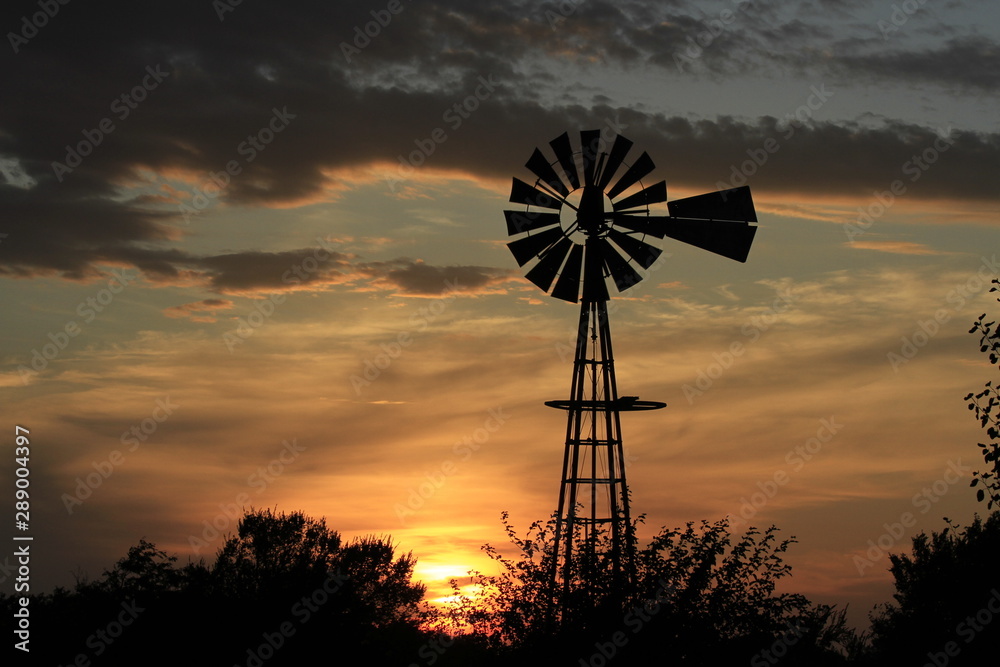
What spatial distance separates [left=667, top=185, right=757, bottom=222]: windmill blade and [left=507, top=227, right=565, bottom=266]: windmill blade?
9.39ft

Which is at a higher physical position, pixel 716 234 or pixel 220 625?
pixel 716 234

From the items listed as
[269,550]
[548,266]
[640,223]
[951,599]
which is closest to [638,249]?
[640,223]

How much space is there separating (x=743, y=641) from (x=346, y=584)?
21.5 metres

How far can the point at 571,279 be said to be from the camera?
85.1ft

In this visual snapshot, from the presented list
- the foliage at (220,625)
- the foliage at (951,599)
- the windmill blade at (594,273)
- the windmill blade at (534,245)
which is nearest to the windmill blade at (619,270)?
the windmill blade at (594,273)

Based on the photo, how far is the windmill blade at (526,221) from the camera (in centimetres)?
2639

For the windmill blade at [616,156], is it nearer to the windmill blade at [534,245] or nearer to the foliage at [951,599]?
the windmill blade at [534,245]

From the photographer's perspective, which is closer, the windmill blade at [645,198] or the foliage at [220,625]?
the windmill blade at [645,198]

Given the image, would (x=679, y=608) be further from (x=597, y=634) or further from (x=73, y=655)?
(x=73, y=655)

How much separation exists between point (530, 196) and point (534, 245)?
124 cm

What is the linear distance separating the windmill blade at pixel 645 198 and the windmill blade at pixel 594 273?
3.21 ft

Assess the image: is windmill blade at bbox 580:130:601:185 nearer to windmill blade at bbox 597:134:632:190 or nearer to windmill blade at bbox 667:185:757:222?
windmill blade at bbox 597:134:632:190

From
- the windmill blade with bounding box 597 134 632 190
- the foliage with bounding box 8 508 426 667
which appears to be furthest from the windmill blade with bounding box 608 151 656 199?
the foliage with bounding box 8 508 426 667

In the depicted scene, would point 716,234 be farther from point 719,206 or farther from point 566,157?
point 566,157
